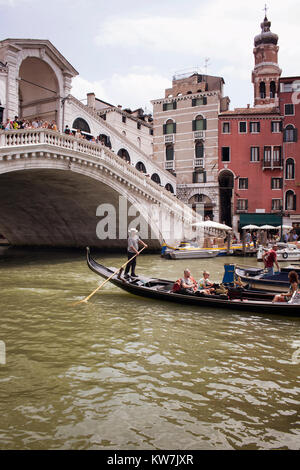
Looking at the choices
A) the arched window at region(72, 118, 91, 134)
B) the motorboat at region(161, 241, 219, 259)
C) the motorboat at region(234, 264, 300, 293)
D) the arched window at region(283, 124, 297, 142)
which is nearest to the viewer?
the motorboat at region(234, 264, 300, 293)

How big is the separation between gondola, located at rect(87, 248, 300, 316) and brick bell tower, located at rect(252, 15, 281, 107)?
24.3 m

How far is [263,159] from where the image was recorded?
27.0m

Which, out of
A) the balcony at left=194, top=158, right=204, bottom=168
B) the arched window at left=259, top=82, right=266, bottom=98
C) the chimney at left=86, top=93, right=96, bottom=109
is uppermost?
the arched window at left=259, top=82, right=266, bottom=98

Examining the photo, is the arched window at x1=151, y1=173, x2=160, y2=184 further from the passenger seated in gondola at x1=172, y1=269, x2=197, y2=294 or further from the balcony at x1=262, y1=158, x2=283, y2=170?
the passenger seated in gondola at x1=172, y1=269, x2=197, y2=294

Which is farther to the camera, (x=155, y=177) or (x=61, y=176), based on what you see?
(x=155, y=177)

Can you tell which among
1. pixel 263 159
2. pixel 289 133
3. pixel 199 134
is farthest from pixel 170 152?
pixel 289 133

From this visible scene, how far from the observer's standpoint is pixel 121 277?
27.9 feet

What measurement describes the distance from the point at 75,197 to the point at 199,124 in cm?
1327

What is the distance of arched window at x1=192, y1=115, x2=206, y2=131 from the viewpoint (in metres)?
27.7

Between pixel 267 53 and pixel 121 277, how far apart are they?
29.9 metres

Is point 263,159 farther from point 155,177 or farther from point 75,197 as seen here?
point 75,197

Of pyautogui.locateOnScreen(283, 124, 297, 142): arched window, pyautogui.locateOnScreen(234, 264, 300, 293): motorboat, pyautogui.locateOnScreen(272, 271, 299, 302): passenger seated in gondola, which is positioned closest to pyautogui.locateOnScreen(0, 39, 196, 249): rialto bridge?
pyautogui.locateOnScreen(234, 264, 300, 293): motorboat

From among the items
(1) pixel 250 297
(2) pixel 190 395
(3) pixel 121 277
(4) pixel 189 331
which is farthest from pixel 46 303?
(2) pixel 190 395

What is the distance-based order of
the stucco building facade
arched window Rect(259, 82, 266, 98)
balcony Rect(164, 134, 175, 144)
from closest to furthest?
the stucco building facade → balcony Rect(164, 134, 175, 144) → arched window Rect(259, 82, 266, 98)
